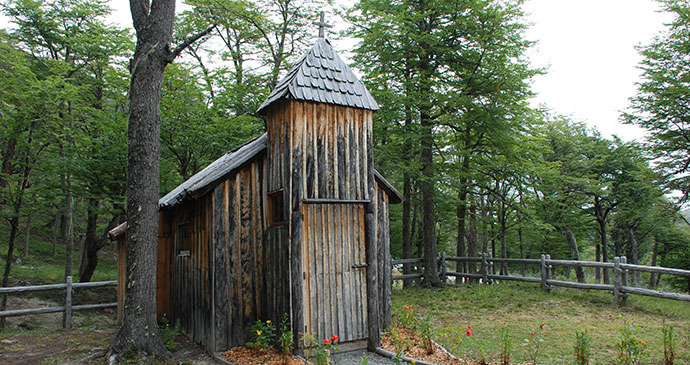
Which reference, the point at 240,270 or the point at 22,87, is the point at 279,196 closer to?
the point at 240,270

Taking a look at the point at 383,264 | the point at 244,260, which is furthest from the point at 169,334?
the point at 383,264

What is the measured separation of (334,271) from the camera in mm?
8039

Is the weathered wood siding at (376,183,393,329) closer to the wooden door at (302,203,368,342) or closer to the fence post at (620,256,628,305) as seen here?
the wooden door at (302,203,368,342)

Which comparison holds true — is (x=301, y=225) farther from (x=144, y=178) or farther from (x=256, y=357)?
(x=144, y=178)

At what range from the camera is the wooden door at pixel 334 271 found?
7734 millimetres

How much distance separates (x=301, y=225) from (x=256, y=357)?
2.27 metres

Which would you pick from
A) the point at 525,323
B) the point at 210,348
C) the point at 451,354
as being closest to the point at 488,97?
the point at 525,323

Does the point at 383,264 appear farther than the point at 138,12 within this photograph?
Yes

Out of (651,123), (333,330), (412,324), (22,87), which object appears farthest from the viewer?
(651,123)

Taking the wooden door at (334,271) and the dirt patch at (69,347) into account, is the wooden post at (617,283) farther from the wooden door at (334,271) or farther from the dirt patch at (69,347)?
the dirt patch at (69,347)

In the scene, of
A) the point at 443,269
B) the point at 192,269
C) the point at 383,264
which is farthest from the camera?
the point at 443,269

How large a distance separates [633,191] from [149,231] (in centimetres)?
2340

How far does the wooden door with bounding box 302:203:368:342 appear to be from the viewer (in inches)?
305

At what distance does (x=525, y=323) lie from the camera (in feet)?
33.0
